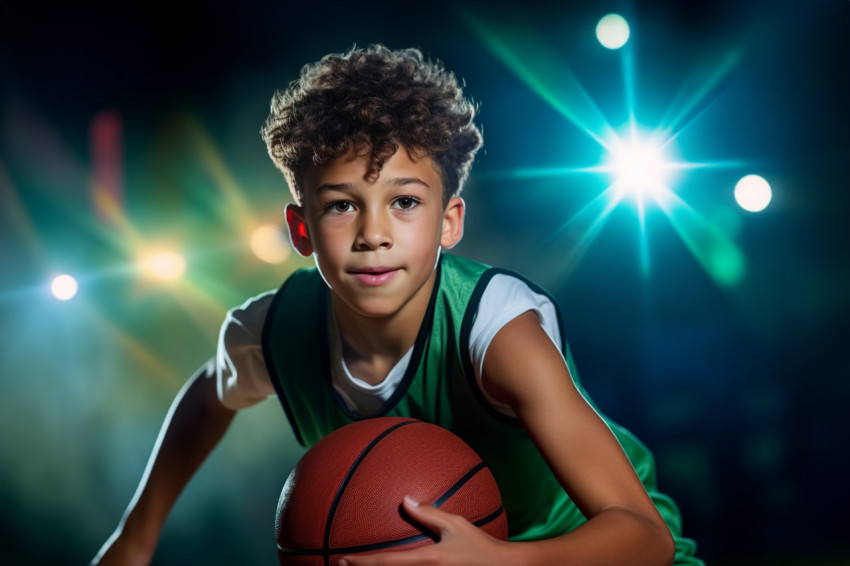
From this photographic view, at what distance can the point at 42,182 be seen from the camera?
3002mm

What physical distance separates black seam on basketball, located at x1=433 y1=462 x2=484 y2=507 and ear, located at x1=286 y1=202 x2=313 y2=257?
602 mm

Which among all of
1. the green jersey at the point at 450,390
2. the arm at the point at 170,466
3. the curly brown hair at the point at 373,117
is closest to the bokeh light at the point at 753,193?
the green jersey at the point at 450,390

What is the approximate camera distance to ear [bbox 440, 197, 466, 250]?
1.71 meters

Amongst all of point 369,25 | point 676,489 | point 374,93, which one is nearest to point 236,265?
point 369,25

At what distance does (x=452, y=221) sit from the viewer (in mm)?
1734

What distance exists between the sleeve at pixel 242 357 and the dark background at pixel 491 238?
997 mm

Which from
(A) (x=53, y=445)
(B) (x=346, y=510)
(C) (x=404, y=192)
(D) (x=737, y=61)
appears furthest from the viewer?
(A) (x=53, y=445)

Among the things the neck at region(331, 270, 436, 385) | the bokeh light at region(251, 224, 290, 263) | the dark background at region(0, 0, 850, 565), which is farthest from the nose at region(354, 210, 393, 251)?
the bokeh light at region(251, 224, 290, 263)

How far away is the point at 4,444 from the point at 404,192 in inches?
86.9

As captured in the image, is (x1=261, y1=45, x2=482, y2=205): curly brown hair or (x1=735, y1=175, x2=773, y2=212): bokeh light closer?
(x1=261, y1=45, x2=482, y2=205): curly brown hair

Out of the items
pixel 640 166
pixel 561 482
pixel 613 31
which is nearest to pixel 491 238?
pixel 640 166

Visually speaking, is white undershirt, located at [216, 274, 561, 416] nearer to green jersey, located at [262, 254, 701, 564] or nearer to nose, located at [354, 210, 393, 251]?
green jersey, located at [262, 254, 701, 564]

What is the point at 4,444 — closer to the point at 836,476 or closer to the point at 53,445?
the point at 53,445

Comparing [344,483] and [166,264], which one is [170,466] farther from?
[166,264]
